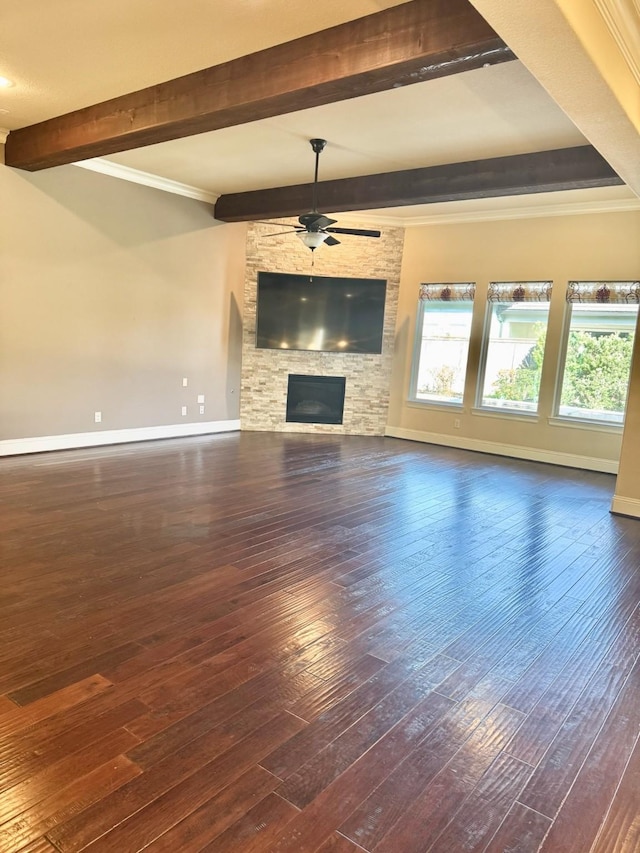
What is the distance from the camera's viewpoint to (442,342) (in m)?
8.08

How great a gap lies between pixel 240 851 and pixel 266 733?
Result: 476mm

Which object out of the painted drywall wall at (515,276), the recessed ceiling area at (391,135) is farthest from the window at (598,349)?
the recessed ceiling area at (391,135)

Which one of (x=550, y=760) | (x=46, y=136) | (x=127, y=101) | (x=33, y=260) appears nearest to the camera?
(x=550, y=760)

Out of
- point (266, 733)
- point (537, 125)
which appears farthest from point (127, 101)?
point (266, 733)

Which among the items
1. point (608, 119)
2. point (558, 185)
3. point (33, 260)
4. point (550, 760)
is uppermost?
point (558, 185)

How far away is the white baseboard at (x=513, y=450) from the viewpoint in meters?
6.80

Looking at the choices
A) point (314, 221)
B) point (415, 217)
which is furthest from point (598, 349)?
point (314, 221)

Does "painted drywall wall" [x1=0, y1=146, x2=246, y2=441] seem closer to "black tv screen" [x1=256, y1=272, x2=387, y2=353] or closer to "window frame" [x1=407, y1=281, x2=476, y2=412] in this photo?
"black tv screen" [x1=256, y1=272, x2=387, y2=353]

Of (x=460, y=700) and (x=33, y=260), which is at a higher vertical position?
(x=33, y=260)

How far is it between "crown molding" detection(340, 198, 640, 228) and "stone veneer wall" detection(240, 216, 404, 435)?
156mm

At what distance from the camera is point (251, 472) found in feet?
18.9

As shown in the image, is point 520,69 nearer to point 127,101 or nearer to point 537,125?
point 537,125

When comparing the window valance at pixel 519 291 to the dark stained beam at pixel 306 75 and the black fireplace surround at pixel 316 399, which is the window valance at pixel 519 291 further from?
the dark stained beam at pixel 306 75

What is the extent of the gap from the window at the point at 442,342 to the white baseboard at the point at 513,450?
0.54 meters
